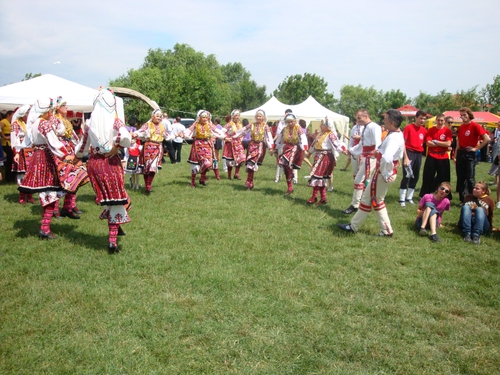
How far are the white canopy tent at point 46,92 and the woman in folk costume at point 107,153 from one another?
670cm

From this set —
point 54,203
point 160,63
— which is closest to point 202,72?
point 160,63

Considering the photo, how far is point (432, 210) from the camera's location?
20.3ft

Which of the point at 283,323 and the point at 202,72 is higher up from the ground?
the point at 202,72

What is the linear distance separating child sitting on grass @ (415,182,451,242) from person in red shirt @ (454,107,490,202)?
256 cm

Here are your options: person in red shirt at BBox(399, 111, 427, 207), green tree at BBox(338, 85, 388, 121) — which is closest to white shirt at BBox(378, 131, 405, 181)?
person in red shirt at BBox(399, 111, 427, 207)

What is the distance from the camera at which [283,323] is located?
355 centimetres

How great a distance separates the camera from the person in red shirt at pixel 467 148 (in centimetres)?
820

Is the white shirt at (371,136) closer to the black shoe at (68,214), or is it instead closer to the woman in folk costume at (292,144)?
the woman in folk costume at (292,144)

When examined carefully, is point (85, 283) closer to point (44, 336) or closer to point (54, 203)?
point (44, 336)

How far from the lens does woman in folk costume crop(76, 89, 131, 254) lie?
4.77 m

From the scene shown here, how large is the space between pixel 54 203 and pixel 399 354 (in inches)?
194

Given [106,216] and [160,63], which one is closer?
[106,216]

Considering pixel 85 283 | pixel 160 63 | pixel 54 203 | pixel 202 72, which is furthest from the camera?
pixel 160 63

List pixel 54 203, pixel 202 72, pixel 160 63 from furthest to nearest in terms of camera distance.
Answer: pixel 160 63 < pixel 202 72 < pixel 54 203
